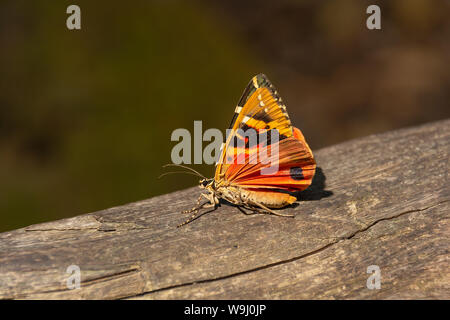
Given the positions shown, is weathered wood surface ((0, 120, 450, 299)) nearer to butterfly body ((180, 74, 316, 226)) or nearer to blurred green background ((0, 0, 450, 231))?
butterfly body ((180, 74, 316, 226))

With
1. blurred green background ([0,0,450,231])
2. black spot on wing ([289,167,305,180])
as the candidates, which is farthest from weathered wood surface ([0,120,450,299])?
blurred green background ([0,0,450,231])

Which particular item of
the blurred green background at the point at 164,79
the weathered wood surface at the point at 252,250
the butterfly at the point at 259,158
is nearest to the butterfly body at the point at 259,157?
the butterfly at the point at 259,158

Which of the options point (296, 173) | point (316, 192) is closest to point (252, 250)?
point (296, 173)

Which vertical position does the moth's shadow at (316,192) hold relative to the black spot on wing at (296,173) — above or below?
below

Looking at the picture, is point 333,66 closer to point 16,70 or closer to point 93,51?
point 93,51

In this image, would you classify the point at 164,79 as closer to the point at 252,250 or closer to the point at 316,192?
the point at 316,192

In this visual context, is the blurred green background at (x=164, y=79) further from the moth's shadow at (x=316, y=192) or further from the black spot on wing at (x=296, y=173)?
the black spot on wing at (x=296, y=173)
